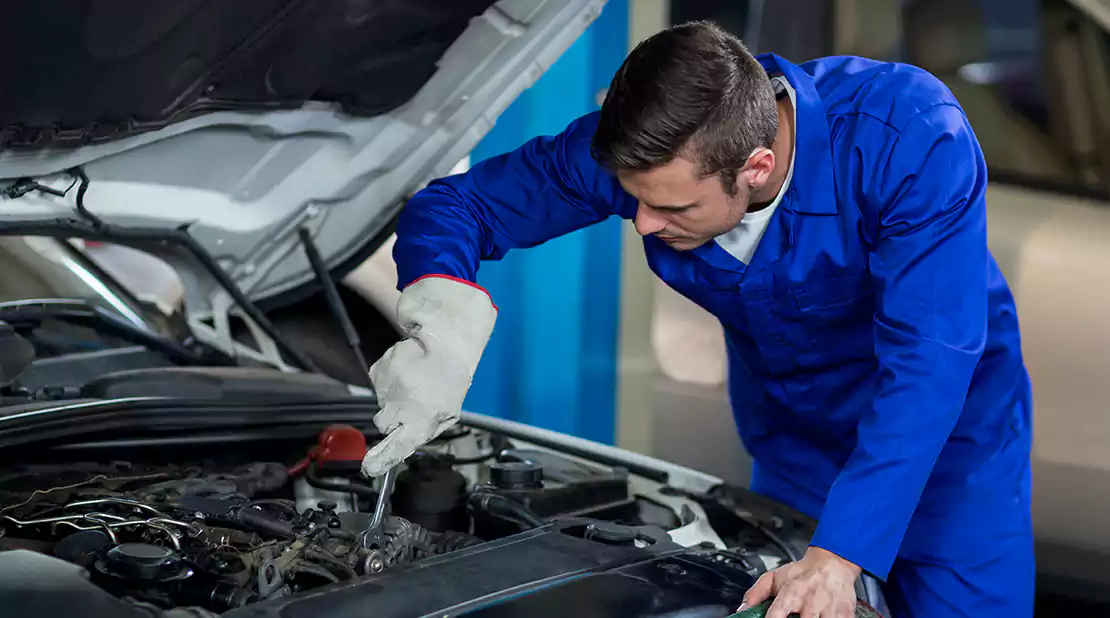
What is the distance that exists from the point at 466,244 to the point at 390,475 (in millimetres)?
349

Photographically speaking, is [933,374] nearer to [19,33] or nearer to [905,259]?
[905,259]

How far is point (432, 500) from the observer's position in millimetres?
1287

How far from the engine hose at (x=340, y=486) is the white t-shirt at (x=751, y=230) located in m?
0.59

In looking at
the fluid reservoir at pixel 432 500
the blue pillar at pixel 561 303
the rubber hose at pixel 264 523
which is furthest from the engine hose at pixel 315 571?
the blue pillar at pixel 561 303

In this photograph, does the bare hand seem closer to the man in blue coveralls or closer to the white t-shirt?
the man in blue coveralls

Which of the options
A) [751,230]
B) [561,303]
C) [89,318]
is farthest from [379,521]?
[561,303]

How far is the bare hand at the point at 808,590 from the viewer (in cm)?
95

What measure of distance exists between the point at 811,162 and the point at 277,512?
0.80 metres

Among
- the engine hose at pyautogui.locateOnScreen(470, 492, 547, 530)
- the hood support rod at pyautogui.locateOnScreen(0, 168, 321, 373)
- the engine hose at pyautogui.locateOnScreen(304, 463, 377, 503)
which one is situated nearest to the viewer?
the engine hose at pyautogui.locateOnScreen(470, 492, 547, 530)

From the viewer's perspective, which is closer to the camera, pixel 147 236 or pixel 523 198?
pixel 523 198

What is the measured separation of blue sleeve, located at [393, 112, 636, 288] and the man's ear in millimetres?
268

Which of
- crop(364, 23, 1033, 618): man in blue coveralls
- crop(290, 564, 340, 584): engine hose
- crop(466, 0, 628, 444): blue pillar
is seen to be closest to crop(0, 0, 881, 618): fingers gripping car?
crop(290, 564, 340, 584): engine hose

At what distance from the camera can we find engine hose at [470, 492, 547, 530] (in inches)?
48.2

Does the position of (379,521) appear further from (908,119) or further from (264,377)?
(908,119)
